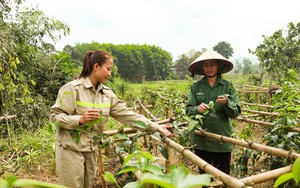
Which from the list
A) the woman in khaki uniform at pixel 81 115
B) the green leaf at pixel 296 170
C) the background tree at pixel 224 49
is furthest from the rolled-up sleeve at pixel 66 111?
the background tree at pixel 224 49

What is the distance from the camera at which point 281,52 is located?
34.4ft

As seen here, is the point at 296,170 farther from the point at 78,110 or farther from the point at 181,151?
the point at 78,110

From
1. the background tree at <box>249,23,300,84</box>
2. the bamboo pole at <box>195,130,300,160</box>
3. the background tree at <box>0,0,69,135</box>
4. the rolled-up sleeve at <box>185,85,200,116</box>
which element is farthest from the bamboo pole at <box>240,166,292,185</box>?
the background tree at <box>249,23,300,84</box>

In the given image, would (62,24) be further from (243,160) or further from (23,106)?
(243,160)

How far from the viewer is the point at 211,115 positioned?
2086 mm

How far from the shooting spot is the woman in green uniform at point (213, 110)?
6.81 feet

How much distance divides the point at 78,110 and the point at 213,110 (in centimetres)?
96

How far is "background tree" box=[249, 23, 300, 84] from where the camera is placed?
10.1 meters

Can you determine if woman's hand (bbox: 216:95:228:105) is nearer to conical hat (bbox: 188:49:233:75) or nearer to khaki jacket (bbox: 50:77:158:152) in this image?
conical hat (bbox: 188:49:233:75)

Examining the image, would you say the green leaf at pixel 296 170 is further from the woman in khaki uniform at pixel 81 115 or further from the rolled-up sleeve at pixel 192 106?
the rolled-up sleeve at pixel 192 106

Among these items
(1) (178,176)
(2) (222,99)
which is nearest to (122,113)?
(2) (222,99)

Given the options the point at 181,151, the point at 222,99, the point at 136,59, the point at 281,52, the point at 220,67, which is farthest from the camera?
the point at 136,59

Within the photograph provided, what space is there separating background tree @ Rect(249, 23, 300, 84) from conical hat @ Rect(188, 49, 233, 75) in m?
8.55

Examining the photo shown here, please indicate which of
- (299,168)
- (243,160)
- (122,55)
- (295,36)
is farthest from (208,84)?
(122,55)
